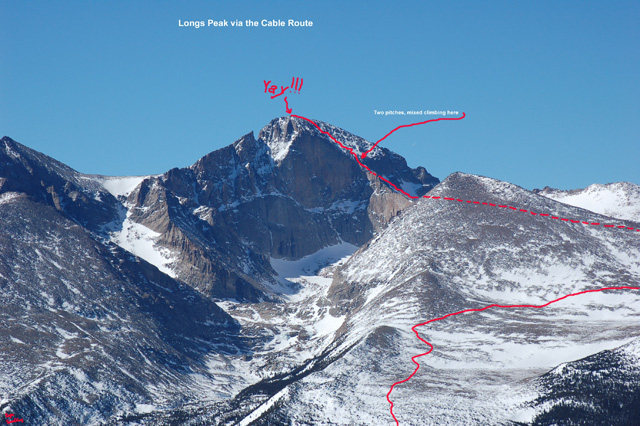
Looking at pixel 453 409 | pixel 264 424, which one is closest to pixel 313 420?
pixel 264 424

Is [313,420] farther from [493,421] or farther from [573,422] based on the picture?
[573,422]

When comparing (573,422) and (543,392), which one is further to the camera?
(543,392)

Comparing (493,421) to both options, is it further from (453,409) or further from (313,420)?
(313,420)

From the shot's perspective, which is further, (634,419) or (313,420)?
(313,420)

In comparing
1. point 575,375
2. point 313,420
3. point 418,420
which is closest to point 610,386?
point 575,375

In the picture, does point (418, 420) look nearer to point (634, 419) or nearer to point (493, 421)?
point (493, 421)

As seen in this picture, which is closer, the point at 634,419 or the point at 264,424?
the point at 634,419

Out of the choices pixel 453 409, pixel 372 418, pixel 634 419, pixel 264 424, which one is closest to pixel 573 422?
pixel 634 419
